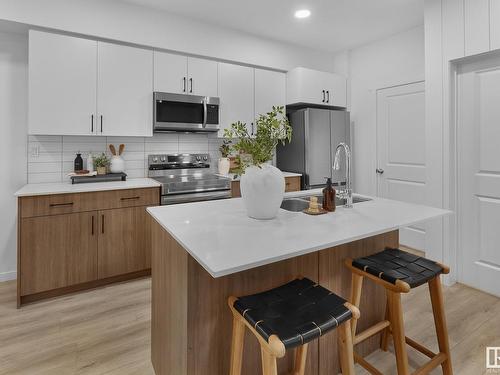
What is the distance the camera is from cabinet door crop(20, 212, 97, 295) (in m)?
2.45

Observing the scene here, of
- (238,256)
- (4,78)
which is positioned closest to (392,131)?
(238,256)

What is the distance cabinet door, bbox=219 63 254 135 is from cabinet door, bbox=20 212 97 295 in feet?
5.96

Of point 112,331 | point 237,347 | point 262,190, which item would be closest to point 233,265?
point 237,347

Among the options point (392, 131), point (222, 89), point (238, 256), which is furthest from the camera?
point (392, 131)

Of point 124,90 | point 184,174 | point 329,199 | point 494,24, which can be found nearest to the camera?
point 329,199

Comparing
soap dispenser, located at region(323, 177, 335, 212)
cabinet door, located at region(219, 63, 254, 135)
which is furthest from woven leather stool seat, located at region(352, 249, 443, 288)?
cabinet door, located at region(219, 63, 254, 135)

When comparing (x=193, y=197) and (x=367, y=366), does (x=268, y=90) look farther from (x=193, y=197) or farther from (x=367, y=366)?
(x=367, y=366)

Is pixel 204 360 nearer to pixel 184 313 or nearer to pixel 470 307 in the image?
pixel 184 313

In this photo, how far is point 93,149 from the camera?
320 cm

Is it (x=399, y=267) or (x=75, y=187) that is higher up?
(x=75, y=187)

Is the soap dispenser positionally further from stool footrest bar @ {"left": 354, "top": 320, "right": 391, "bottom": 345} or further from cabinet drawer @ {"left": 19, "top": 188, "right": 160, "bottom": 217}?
cabinet drawer @ {"left": 19, "top": 188, "right": 160, "bottom": 217}

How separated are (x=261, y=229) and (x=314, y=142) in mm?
2773

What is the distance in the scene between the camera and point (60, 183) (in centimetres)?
298

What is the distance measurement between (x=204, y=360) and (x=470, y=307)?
7.61 ft
